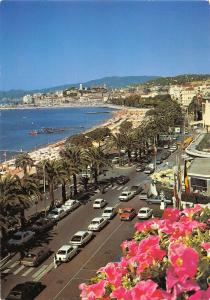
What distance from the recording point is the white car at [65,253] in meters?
21.6

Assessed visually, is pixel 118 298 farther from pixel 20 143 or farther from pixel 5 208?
pixel 20 143

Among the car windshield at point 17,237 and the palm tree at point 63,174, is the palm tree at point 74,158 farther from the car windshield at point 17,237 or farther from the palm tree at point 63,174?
the car windshield at point 17,237

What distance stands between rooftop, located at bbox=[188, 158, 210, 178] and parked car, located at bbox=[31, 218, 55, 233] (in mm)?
9179

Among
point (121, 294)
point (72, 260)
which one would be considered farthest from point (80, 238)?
point (121, 294)

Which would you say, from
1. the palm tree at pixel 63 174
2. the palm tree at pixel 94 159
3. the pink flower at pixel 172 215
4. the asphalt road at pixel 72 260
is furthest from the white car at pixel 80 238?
the pink flower at pixel 172 215

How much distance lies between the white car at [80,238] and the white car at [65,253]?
49.7 inches

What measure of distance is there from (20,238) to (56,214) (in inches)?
215

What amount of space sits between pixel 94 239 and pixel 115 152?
3981 cm

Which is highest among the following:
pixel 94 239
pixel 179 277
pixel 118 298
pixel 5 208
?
pixel 179 277

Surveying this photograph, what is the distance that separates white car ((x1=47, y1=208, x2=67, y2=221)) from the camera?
29.2m

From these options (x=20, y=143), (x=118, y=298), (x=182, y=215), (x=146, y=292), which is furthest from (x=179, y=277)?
(x=20, y=143)

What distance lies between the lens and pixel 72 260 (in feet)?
72.1

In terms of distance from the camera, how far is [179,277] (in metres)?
3.79

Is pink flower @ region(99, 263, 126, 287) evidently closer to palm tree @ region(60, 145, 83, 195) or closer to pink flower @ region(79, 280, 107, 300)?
pink flower @ region(79, 280, 107, 300)
